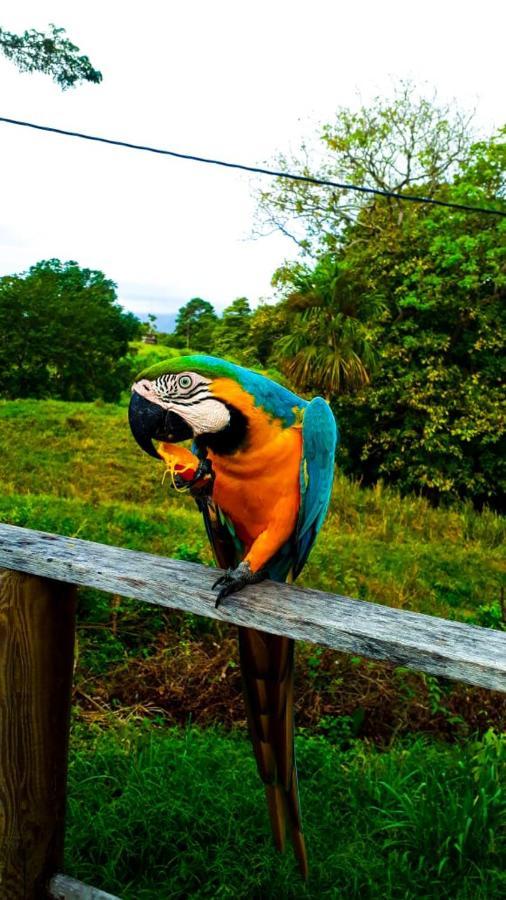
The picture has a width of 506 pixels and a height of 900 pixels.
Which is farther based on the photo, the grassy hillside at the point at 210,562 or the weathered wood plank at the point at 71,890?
the grassy hillside at the point at 210,562

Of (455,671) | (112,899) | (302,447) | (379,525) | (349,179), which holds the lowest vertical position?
(379,525)

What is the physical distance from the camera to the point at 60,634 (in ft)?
5.24

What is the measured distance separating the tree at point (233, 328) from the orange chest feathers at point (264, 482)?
1633 cm

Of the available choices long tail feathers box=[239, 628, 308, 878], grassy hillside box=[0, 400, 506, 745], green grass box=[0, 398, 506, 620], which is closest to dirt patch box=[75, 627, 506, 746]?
grassy hillside box=[0, 400, 506, 745]

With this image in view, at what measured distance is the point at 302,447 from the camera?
1447 millimetres

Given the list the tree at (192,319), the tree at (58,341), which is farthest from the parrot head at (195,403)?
the tree at (192,319)

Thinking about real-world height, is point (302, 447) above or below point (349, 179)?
below

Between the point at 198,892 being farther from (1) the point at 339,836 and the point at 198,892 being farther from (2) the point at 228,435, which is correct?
(2) the point at 228,435

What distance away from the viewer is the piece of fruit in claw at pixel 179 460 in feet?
4.43

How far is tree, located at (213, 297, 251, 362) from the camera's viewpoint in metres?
18.7

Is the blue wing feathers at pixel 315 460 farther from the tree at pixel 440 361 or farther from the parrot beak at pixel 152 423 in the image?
the tree at pixel 440 361

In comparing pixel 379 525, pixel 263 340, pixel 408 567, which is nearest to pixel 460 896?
pixel 408 567

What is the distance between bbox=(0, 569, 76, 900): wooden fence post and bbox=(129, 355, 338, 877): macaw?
0.41m

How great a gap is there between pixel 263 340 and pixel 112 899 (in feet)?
41.2
